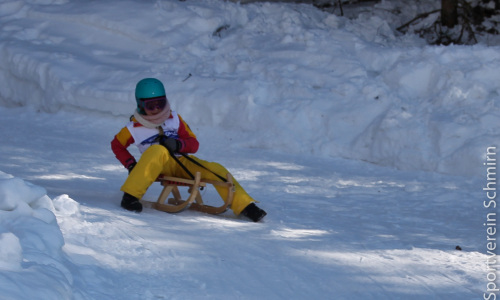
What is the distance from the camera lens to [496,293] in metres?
4.02

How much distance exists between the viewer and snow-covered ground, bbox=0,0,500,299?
4.07 meters

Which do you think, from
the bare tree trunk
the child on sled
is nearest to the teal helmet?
the child on sled

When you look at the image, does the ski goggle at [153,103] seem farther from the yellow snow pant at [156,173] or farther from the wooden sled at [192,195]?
the wooden sled at [192,195]

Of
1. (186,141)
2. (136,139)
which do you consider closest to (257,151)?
(186,141)

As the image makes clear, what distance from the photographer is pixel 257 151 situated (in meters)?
8.31

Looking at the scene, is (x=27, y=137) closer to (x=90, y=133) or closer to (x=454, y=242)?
(x=90, y=133)

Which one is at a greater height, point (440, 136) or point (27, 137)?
point (440, 136)

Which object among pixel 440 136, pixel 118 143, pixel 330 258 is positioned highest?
pixel 440 136

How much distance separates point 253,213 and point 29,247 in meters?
2.23

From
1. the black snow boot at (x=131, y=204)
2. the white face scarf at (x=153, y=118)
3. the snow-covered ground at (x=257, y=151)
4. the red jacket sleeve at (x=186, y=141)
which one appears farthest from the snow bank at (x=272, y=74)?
the black snow boot at (x=131, y=204)

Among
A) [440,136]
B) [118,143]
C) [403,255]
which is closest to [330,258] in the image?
[403,255]

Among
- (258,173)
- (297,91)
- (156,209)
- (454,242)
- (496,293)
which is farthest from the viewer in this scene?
(297,91)

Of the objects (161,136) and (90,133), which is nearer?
(161,136)

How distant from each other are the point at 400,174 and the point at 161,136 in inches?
112
